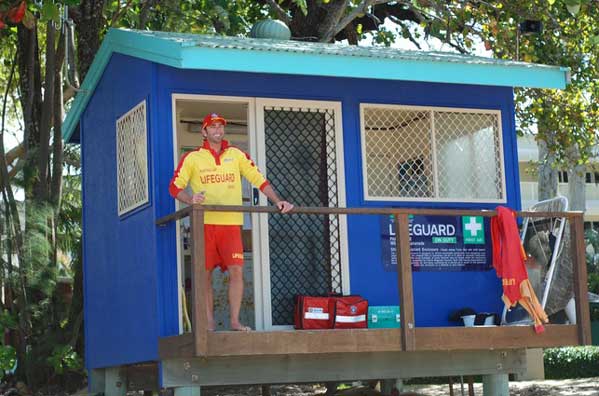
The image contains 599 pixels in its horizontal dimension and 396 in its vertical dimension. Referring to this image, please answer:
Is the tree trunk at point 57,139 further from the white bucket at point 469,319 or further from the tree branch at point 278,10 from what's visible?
the white bucket at point 469,319

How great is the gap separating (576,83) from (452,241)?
705cm

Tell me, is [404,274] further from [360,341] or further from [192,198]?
[192,198]

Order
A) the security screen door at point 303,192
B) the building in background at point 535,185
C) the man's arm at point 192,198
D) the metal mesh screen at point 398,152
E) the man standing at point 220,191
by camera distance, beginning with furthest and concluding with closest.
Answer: the building in background at point 535,185
the metal mesh screen at point 398,152
the security screen door at point 303,192
the man standing at point 220,191
the man's arm at point 192,198

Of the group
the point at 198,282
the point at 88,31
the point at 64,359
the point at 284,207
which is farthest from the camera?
the point at 88,31

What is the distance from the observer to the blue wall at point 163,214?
33.8ft

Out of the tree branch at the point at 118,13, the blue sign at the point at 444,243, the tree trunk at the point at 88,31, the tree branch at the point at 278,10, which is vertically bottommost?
the blue sign at the point at 444,243

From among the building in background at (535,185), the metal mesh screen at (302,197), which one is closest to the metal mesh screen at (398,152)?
the metal mesh screen at (302,197)

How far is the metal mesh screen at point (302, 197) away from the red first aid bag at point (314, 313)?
1.77ft

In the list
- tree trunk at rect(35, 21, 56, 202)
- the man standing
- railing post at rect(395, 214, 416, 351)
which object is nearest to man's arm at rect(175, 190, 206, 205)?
the man standing

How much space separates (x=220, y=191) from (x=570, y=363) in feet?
49.8

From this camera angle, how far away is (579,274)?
35.1 ft

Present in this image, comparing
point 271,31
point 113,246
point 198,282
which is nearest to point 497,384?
point 198,282

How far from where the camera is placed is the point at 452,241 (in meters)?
11.4

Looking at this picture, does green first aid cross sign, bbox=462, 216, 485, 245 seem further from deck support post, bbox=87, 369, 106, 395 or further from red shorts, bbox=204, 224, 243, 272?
deck support post, bbox=87, 369, 106, 395
